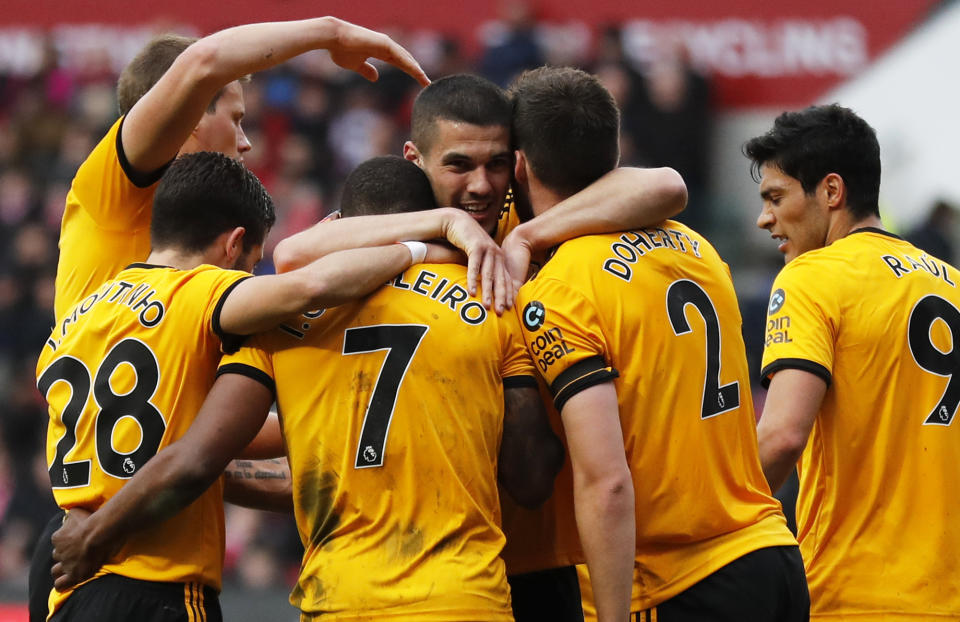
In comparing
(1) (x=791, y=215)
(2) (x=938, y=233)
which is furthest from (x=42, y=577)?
(2) (x=938, y=233)

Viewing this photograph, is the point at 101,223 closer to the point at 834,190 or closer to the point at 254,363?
the point at 254,363

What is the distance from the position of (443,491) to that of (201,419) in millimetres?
801

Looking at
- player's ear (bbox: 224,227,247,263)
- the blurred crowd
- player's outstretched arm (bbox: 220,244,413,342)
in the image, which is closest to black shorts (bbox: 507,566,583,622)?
player's outstretched arm (bbox: 220,244,413,342)

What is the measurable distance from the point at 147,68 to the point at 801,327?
2754mm

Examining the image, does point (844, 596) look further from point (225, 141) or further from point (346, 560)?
point (225, 141)

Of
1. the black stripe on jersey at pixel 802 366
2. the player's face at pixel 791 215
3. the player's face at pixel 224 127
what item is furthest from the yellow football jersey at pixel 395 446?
the player's face at pixel 791 215

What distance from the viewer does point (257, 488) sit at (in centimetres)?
480

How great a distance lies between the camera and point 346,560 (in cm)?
383

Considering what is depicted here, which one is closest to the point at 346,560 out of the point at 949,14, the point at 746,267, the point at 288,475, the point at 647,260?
the point at 288,475

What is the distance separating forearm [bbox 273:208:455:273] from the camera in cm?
405

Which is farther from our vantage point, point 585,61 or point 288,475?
point 585,61

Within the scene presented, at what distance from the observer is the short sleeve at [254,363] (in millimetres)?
3973

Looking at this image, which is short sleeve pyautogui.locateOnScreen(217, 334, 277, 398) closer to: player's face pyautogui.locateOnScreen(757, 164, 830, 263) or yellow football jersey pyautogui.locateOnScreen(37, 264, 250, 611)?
yellow football jersey pyautogui.locateOnScreen(37, 264, 250, 611)

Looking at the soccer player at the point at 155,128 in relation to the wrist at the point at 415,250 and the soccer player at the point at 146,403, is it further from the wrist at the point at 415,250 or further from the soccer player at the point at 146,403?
the wrist at the point at 415,250
